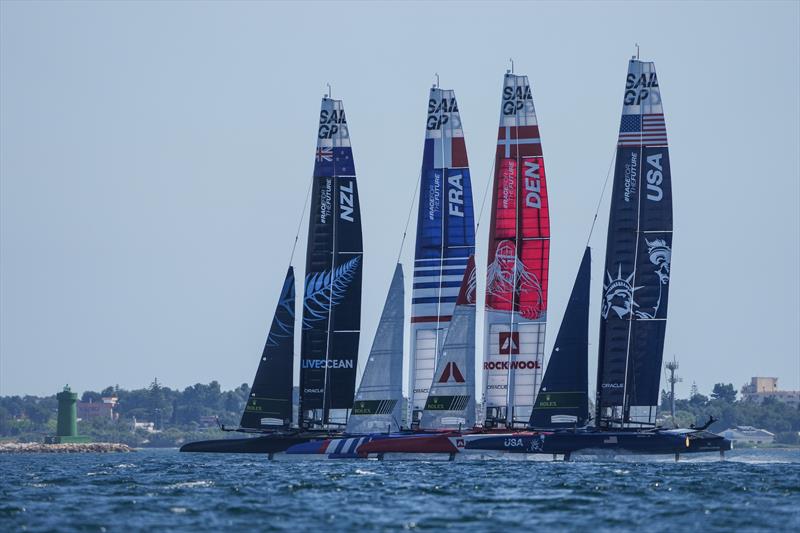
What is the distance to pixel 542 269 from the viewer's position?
240 feet

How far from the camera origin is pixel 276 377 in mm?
75500

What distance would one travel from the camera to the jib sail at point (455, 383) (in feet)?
233

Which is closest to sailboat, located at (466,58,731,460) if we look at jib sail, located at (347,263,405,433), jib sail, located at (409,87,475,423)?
jib sail, located at (409,87,475,423)

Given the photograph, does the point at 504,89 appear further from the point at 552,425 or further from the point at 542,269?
the point at 552,425

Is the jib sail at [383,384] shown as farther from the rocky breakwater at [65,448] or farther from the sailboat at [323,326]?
the rocky breakwater at [65,448]

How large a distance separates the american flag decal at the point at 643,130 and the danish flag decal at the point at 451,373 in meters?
11.6

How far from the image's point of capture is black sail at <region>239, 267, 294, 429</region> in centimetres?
7531

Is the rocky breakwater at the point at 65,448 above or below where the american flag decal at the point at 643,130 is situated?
below

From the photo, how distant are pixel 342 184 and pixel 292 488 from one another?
77.8 ft

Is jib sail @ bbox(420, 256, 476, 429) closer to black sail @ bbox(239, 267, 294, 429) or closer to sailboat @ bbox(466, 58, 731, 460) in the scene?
sailboat @ bbox(466, 58, 731, 460)

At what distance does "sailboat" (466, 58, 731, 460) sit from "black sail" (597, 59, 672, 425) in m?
0.04

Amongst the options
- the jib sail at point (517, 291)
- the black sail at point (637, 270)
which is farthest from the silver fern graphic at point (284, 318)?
the black sail at point (637, 270)

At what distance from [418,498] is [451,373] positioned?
20.5m

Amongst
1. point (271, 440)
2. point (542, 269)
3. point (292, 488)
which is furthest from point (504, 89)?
point (292, 488)
